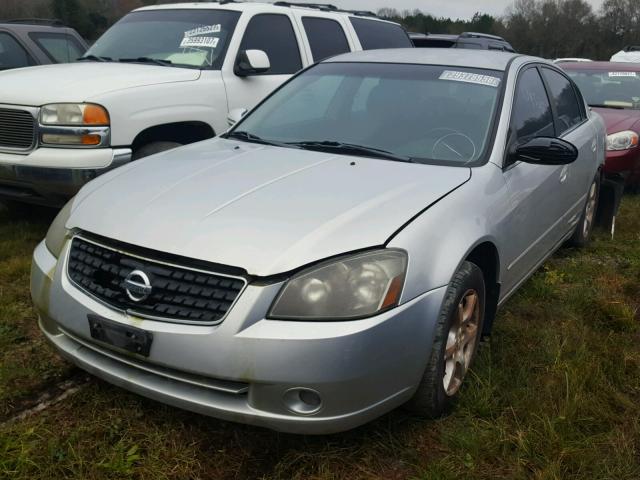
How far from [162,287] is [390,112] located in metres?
1.73

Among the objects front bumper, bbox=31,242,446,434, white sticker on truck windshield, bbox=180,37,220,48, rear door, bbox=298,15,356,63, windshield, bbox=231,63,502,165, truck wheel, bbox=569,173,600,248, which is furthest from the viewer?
rear door, bbox=298,15,356,63

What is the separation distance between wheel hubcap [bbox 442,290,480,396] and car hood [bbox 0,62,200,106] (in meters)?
2.93

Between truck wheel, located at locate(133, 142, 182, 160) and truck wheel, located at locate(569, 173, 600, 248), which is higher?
truck wheel, located at locate(133, 142, 182, 160)

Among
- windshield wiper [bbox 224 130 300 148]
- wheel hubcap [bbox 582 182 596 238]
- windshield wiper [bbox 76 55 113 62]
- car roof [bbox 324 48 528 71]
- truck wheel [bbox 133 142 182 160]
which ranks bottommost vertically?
wheel hubcap [bbox 582 182 596 238]

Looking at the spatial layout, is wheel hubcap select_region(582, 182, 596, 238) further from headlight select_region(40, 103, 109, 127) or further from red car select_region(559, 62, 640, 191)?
headlight select_region(40, 103, 109, 127)

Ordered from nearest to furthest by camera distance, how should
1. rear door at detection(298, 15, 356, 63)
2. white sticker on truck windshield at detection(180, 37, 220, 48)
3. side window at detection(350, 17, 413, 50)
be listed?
white sticker on truck windshield at detection(180, 37, 220, 48) < rear door at detection(298, 15, 356, 63) < side window at detection(350, 17, 413, 50)

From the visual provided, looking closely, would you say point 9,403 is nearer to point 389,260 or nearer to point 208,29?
point 389,260

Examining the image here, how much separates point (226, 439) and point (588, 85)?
22.2 feet

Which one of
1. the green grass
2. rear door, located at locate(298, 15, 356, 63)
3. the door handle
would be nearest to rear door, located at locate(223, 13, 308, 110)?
rear door, located at locate(298, 15, 356, 63)

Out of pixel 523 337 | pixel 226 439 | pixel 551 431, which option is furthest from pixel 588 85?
pixel 226 439

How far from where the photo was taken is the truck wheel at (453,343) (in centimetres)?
243

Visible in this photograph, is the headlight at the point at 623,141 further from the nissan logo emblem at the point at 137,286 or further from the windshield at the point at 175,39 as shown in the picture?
the nissan logo emblem at the point at 137,286

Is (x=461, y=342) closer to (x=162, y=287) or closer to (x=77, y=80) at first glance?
(x=162, y=287)

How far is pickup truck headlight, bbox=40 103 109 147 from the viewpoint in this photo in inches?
167
